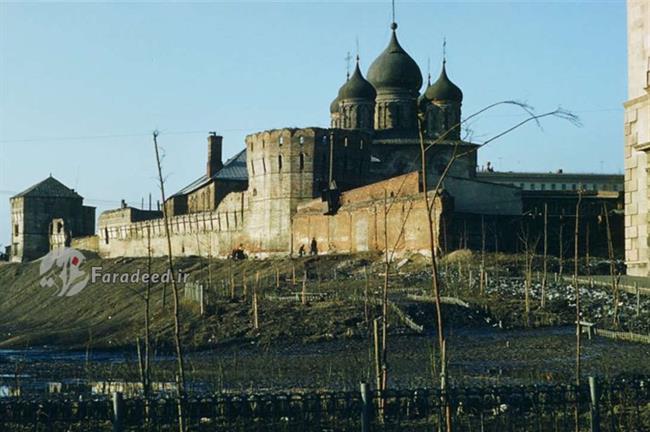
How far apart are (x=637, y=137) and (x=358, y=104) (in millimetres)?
38832

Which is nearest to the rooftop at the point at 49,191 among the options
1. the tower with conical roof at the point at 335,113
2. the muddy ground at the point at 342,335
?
the tower with conical roof at the point at 335,113

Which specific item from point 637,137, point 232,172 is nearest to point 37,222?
point 232,172

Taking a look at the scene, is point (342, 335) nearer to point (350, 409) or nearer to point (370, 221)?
point (350, 409)

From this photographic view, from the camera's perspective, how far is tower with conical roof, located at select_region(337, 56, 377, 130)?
67.4 meters

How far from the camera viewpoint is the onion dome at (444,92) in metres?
68.5

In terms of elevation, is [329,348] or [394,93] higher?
[394,93]

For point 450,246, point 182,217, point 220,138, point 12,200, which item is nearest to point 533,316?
point 450,246

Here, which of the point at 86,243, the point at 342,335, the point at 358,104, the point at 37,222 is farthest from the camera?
the point at 37,222

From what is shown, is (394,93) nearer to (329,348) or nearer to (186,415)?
(329,348)

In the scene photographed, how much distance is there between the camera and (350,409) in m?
12.2

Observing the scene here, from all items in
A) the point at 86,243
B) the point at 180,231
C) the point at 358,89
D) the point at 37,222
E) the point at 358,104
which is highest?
the point at 358,89

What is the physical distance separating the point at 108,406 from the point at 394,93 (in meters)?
57.0

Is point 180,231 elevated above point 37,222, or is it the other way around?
point 37,222

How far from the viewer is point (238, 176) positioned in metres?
67.9
